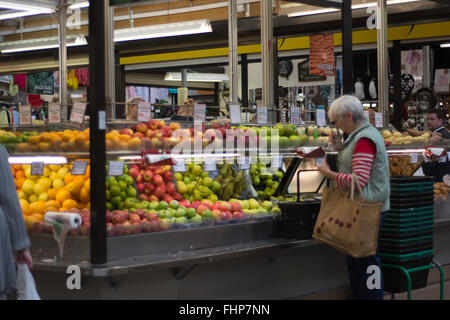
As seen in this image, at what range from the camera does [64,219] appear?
4.30 meters

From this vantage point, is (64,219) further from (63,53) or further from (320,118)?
(63,53)

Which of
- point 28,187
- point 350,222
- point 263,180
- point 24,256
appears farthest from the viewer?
point 263,180

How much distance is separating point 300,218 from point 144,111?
1489mm

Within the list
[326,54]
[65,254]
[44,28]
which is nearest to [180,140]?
Result: [65,254]

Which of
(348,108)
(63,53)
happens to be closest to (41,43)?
(63,53)

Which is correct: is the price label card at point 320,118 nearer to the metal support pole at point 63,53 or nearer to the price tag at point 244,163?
the price tag at point 244,163

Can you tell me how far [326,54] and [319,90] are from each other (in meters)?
4.91

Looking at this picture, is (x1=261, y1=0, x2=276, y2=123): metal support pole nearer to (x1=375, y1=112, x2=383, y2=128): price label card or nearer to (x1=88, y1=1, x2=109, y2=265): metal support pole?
(x1=375, y1=112, x2=383, y2=128): price label card

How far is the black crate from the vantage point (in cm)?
517

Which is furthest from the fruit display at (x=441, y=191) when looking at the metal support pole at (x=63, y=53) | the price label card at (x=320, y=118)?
the metal support pole at (x=63, y=53)

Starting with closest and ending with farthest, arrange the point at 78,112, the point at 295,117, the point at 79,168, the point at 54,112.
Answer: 1. the point at 79,168
2. the point at 78,112
3. the point at 54,112
4. the point at 295,117

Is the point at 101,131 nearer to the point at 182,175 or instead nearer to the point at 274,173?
the point at 182,175
